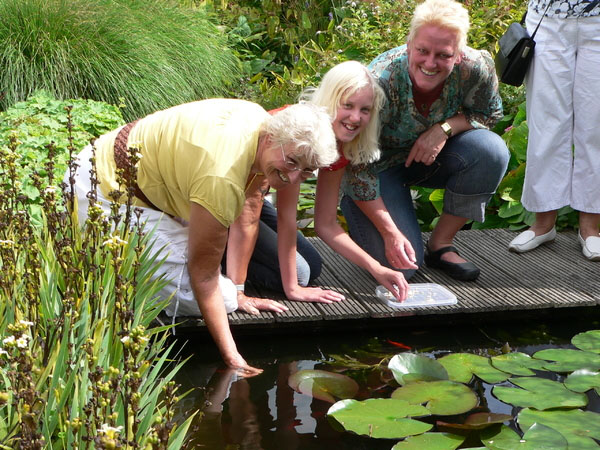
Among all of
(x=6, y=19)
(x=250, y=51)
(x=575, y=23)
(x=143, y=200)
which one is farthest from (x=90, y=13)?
(x=575, y=23)

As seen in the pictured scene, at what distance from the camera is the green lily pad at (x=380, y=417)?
85.5 inches

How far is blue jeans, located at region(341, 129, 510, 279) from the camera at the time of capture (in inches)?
135

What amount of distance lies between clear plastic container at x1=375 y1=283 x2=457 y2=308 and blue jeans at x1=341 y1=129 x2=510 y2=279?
0.47ft

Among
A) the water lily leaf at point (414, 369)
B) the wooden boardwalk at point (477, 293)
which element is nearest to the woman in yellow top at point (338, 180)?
the wooden boardwalk at point (477, 293)

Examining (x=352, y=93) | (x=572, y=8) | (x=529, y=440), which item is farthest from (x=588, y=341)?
(x=572, y=8)

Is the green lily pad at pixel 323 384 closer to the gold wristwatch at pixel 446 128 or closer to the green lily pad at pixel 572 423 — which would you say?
the green lily pad at pixel 572 423

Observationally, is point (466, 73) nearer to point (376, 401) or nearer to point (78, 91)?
point (376, 401)

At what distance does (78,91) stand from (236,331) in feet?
8.82

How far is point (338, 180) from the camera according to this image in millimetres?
3180

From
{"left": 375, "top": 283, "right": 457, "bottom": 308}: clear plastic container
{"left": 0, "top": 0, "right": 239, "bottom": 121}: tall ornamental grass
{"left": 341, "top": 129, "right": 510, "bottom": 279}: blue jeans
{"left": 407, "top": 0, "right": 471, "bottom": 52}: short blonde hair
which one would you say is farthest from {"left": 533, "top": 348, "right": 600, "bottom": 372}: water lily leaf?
{"left": 0, "top": 0, "right": 239, "bottom": 121}: tall ornamental grass

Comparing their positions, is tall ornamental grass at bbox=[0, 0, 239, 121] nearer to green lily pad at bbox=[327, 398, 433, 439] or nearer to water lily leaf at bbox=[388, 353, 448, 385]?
water lily leaf at bbox=[388, 353, 448, 385]

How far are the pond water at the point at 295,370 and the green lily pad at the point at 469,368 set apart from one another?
0.17ft

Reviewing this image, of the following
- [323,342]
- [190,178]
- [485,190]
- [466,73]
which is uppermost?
[466,73]

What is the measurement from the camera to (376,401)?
2.36 metres
